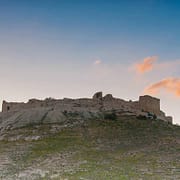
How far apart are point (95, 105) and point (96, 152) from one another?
22627 mm

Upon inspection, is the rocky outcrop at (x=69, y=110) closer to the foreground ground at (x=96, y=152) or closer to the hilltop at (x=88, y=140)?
the hilltop at (x=88, y=140)

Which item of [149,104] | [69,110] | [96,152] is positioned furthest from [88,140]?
[149,104]

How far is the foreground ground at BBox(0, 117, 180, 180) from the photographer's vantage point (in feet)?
84.1

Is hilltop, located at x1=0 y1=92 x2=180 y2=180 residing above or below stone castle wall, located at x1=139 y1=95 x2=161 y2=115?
below

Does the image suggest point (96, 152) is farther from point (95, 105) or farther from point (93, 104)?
point (93, 104)

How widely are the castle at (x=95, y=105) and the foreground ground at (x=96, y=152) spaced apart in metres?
5.63

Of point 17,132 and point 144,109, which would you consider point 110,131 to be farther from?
point 144,109

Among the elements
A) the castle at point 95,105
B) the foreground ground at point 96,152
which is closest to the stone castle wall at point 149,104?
the castle at point 95,105

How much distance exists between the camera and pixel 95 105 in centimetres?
5606

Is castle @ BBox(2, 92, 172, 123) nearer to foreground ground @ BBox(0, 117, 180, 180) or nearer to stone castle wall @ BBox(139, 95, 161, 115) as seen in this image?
stone castle wall @ BBox(139, 95, 161, 115)

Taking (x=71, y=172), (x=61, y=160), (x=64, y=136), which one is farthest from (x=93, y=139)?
(x=71, y=172)

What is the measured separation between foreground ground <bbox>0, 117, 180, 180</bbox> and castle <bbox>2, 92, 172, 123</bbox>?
563 centimetres

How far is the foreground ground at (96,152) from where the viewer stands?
25.6 m

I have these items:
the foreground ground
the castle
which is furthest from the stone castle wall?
the foreground ground
